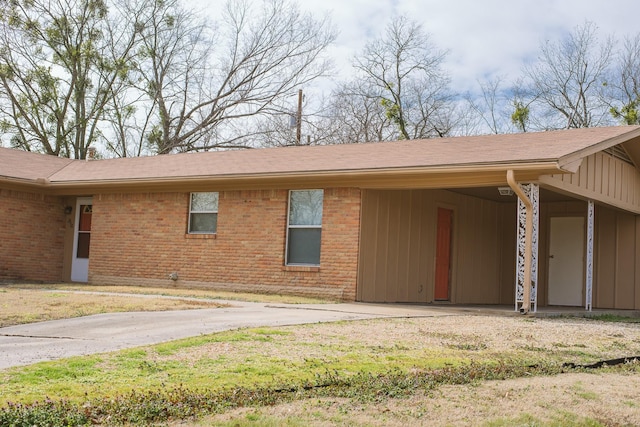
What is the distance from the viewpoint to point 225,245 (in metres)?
17.3

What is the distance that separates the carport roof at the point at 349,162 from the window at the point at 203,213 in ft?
1.98

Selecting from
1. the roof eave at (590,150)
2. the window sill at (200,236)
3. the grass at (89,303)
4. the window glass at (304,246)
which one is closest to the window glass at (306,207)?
the window glass at (304,246)

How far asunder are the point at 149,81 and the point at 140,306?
26392 millimetres

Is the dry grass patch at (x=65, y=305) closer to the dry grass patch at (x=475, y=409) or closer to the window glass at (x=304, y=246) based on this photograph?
the window glass at (x=304, y=246)

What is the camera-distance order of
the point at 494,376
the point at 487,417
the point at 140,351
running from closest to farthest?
the point at 487,417
the point at 494,376
the point at 140,351

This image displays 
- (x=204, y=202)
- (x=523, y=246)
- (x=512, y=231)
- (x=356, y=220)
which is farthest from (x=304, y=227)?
(x=512, y=231)

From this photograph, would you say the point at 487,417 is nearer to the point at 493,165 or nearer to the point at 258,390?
the point at 258,390

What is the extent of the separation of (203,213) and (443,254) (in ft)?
18.4

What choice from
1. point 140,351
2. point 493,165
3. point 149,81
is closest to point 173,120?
point 149,81

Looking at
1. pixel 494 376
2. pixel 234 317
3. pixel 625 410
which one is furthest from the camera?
pixel 234 317

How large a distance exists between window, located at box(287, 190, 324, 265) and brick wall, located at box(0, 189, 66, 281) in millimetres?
7643

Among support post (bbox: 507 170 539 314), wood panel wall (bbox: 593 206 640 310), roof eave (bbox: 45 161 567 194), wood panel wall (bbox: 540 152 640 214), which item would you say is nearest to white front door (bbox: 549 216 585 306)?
wood panel wall (bbox: 593 206 640 310)

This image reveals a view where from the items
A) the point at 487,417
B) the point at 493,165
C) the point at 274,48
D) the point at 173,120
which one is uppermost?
the point at 274,48

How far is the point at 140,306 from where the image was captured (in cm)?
1164
